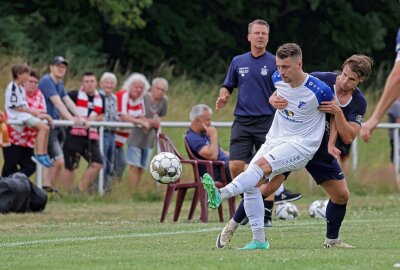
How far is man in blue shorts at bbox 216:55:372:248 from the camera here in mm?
11055

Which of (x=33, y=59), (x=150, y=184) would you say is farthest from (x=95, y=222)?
(x=33, y=59)

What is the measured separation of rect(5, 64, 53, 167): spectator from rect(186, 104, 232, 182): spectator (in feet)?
9.61

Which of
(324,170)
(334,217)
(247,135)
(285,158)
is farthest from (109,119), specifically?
(285,158)

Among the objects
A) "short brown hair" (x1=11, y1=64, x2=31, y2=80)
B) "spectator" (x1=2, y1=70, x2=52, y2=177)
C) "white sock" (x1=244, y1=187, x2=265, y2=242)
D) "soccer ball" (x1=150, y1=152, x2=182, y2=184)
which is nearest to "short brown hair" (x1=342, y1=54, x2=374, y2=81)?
"white sock" (x1=244, y1=187, x2=265, y2=242)

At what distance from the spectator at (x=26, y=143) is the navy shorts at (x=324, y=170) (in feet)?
27.1

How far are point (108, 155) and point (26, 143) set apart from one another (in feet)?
6.28

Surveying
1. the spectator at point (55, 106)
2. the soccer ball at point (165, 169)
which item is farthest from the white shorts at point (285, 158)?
the spectator at point (55, 106)

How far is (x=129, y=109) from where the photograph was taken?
20688 millimetres

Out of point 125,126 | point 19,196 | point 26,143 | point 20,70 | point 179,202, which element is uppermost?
point 20,70

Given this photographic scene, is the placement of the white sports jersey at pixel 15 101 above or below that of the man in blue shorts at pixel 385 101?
below

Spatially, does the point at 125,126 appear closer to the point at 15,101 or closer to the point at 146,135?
the point at 146,135

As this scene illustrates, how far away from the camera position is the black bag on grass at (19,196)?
16859 millimetres

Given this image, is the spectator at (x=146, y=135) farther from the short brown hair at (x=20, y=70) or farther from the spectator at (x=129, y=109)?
the short brown hair at (x=20, y=70)

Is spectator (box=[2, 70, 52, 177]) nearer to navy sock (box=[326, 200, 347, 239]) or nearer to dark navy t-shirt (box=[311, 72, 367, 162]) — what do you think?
dark navy t-shirt (box=[311, 72, 367, 162])
